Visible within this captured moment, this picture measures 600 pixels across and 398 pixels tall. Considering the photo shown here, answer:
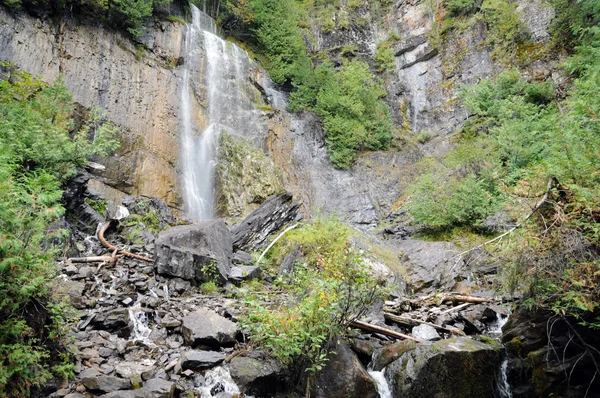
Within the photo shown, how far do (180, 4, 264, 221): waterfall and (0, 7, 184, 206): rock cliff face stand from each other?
67 cm

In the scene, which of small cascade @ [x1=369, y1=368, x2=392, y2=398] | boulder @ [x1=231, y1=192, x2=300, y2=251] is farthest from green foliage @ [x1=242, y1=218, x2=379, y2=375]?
boulder @ [x1=231, y1=192, x2=300, y2=251]

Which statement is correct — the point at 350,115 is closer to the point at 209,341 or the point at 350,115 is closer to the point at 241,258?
the point at 241,258

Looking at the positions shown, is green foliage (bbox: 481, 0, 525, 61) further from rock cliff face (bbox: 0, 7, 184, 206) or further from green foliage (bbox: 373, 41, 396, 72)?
rock cliff face (bbox: 0, 7, 184, 206)

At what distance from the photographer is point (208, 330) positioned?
6.09 meters

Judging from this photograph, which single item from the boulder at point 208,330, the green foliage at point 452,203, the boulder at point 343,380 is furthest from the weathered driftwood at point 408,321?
the green foliage at point 452,203

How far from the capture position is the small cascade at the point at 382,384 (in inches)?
221

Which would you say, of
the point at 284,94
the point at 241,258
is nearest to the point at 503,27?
the point at 284,94

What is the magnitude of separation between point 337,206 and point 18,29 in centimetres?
1596

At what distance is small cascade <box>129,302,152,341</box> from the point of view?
20.4 feet

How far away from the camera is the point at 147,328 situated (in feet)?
21.3

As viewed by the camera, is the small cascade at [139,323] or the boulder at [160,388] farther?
the small cascade at [139,323]

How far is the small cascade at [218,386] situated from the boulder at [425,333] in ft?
11.8

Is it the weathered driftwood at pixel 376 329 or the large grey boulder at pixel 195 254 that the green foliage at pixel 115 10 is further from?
the weathered driftwood at pixel 376 329

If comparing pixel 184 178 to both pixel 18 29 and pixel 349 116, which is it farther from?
pixel 349 116
